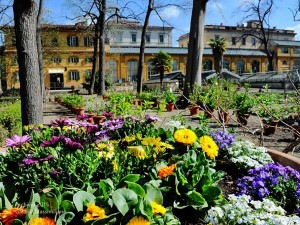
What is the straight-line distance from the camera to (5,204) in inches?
73.7

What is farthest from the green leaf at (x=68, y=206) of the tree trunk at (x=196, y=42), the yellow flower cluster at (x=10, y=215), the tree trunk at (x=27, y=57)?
the tree trunk at (x=196, y=42)

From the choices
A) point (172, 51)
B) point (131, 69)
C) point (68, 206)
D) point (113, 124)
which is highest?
point (172, 51)

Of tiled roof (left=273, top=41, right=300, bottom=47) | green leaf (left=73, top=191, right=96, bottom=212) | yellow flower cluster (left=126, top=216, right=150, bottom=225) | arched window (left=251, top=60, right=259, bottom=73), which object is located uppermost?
tiled roof (left=273, top=41, right=300, bottom=47)

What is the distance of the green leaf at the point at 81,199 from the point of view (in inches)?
69.8

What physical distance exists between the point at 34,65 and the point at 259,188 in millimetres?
4796

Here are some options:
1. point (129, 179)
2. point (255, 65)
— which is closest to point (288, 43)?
point (255, 65)

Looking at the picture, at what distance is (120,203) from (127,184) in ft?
1.03

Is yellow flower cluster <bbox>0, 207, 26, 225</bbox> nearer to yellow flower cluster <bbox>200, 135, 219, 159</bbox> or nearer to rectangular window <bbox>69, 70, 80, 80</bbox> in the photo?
yellow flower cluster <bbox>200, 135, 219, 159</bbox>

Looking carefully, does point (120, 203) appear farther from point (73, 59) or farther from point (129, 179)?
point (73, 59)

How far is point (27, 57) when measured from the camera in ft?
19.3

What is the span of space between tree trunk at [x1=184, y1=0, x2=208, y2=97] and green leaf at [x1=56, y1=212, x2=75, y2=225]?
12860 mm

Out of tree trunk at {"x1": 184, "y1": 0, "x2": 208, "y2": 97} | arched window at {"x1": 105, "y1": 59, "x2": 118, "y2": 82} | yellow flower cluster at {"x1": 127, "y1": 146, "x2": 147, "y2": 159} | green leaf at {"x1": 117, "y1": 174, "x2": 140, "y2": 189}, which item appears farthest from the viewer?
arched window at {"x1": 105, "y1": 59, "x2": 118, "y2": 82}

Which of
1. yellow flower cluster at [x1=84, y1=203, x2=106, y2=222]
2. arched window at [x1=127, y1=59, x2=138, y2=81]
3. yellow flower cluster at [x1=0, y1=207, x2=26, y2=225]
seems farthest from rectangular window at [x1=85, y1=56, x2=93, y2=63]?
yellow flower cluster at [x1=84, y1=203, x2=106, y2=222]

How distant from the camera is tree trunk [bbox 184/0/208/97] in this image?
14.4m
